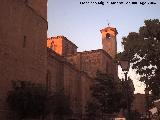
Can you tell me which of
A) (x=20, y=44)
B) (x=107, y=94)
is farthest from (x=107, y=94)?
(x=20, y=44)

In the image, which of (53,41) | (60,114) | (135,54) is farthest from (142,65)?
(53,41)

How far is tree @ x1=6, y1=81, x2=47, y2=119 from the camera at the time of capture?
65.0ft

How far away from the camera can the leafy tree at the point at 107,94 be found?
112 feet

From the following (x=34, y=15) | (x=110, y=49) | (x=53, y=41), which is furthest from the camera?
(x=110, y=49)

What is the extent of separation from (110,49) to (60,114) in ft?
115

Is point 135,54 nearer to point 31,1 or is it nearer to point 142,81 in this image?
point 142,81

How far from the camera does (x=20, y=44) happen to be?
22.9 metres

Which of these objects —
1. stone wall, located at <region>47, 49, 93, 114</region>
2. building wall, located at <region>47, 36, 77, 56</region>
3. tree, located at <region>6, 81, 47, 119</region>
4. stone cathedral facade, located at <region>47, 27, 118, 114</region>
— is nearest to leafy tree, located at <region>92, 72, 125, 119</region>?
stone wall, located at <region>47, 49, 93, 114</region>

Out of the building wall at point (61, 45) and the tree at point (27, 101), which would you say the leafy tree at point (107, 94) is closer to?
the tree at point (27, 101)

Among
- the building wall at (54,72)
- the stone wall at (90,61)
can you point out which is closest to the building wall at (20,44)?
the building wall at (54,72)

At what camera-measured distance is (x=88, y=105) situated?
37750 millimetres

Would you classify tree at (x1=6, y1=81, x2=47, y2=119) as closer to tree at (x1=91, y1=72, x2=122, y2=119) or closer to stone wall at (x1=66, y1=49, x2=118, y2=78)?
tree at (x1=91, y1=72, x2=122, y2=119)

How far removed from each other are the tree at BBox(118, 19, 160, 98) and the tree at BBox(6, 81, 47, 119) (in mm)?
9586

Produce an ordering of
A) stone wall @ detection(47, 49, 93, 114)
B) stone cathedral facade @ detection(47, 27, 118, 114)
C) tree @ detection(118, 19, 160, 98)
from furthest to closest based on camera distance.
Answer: stone cathedral facade @ detection(47, 27, 118, 114) < stone wall @ detection(47, 49, 93, 114) < tree @ detection(118, 19, 160, 98)
